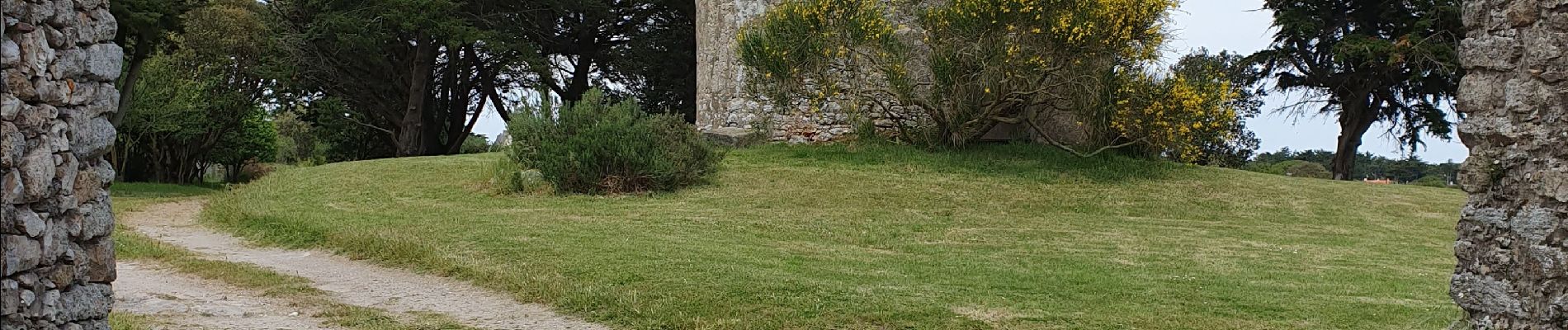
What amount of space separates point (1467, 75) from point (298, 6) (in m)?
25.0

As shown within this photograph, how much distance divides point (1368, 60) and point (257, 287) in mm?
18914

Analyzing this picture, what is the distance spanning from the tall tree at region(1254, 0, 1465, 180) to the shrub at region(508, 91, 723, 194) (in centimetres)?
1252

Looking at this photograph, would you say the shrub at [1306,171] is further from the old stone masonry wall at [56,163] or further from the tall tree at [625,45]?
the old stone masonry wall at [56,163]

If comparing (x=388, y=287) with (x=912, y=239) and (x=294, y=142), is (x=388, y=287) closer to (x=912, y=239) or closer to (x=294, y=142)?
(x=912, y=239)

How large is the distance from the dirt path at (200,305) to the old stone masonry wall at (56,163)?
213 cm

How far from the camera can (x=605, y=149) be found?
48.7 feet

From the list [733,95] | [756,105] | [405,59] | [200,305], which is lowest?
[200,305]

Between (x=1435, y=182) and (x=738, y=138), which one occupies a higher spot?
(x=738, y=138)

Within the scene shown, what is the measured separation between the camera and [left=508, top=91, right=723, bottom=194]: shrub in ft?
48.3

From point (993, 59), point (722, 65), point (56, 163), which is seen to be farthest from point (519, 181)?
point (56, 163)

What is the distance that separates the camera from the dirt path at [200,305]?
7113mm

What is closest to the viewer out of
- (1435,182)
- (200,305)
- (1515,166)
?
(1515,166)

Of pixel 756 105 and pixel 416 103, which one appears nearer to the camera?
pixel 756 105

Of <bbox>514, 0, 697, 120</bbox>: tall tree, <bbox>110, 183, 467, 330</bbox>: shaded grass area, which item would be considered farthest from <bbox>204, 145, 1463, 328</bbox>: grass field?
<bbox>514, 0, 697, 120</bbox>: tall tree
